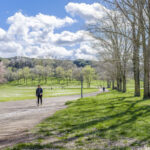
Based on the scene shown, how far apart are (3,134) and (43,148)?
8.66 ft

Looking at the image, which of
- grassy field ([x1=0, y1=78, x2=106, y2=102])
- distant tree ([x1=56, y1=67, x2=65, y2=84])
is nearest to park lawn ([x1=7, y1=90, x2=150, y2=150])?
grassy field ([x1=0, y1=78, x2=106, y2=102])

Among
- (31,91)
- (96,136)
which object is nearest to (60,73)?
(31,91)

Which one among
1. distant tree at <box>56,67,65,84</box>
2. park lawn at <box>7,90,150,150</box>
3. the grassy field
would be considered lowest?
the grassy field

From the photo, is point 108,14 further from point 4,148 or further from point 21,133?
point 4,148

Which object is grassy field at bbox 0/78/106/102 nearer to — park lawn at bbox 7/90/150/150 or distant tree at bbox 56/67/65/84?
park lawn at bbox 7/90/150/150

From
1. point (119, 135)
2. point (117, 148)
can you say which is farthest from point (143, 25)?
point (117, 148)

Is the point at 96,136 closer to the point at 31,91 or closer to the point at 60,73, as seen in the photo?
the point at 31,91

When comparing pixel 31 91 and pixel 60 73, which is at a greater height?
pixel 60 73

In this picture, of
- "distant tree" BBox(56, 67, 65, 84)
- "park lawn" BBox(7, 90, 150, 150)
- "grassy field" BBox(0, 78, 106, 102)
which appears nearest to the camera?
"park lawn" BBox(7, 90, 150, 150)

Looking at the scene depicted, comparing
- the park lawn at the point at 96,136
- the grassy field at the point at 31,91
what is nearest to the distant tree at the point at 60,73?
the grassy field at the point at 31,91

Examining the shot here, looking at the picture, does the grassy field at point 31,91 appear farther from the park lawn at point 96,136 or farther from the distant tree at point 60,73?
the distant tree at point 60,73

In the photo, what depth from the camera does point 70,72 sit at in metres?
158

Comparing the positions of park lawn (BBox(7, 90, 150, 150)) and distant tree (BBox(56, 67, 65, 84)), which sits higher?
distant tree (BBox(56, 67, 65, 84))

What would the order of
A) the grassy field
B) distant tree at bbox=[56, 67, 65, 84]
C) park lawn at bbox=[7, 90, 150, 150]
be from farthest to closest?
1. distant tree at bbox=[56, 67, 65, 84]
2. the grassy field
3. park lawn at bbox=[7, 90, 150, 150]
